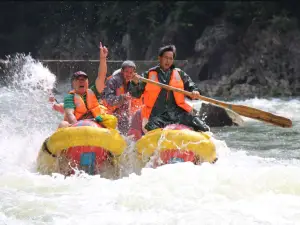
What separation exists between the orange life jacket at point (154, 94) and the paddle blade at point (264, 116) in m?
0.59

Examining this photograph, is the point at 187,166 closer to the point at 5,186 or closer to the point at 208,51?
the point at 5,186

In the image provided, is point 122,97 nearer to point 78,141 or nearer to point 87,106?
point 87,106

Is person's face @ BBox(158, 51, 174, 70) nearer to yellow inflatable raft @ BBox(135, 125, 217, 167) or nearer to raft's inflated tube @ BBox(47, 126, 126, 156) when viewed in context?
yellow inflatable raft @ BBox(135, 125, 217, 167)

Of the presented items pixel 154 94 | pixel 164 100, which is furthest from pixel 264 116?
→ pixel 154 94

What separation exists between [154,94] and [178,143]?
2.80ft

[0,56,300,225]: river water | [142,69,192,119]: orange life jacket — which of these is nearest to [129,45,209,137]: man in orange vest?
[142,69,192,119]: orange life jacket

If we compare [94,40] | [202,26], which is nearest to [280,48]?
[202,26]

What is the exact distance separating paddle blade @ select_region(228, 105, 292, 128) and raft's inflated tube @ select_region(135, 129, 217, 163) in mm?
572

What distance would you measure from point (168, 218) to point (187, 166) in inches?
48.5

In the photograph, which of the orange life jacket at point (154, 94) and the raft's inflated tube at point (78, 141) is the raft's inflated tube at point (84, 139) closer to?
the raft's inflated tube at point (78, 141)

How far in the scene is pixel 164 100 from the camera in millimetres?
6004

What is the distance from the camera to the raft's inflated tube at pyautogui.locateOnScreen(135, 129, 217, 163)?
534cm

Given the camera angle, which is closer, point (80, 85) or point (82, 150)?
point (82, 150)

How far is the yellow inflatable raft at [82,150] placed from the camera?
17.7ft
